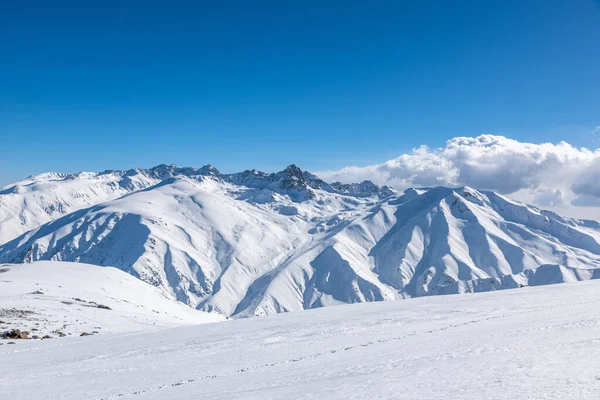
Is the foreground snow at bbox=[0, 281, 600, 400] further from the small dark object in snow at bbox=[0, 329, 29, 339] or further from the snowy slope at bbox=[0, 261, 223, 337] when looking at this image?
the snowy slope at bbox=[0, 261, 223, 337]

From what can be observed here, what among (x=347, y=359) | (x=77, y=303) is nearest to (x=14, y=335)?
(x=77, y=303)

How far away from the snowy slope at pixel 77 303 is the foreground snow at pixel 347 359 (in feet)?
31.5

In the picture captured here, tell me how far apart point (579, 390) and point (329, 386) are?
7101 millimetres

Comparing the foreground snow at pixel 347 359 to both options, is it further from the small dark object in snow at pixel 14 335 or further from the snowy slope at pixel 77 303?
the snowy slope at pixel 77 303

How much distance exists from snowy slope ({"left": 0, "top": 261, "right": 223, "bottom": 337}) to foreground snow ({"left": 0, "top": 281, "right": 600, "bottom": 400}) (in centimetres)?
959

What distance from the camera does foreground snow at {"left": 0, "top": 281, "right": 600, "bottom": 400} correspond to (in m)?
12.9

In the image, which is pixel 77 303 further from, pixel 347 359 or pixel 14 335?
pixel 347 359

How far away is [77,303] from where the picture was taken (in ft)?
172

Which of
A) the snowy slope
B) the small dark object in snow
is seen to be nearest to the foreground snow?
the small dark object in snow

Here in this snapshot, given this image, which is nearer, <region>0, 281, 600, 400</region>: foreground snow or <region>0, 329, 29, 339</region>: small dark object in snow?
<region>0, 281, 600, 400</region>: foreground snow

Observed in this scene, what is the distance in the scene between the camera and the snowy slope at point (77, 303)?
42.1 m

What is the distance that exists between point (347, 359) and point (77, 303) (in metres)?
43.8

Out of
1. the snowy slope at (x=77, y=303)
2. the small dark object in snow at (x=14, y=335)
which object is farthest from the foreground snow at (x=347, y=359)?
the snowy slope at (x=77, y=303)

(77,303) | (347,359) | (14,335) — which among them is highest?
(347,359)
